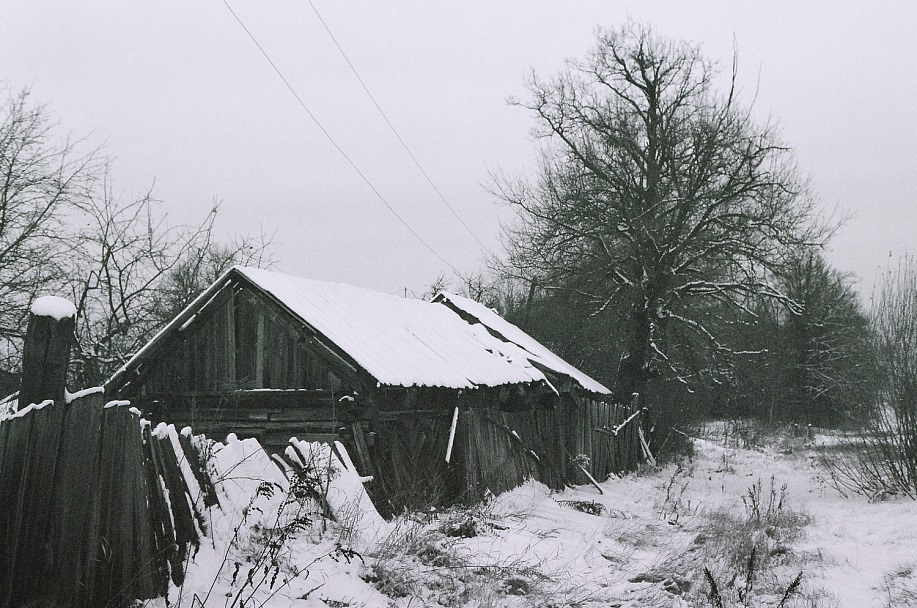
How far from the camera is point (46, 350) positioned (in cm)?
393

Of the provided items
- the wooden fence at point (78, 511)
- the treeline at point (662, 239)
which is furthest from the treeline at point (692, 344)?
the wooden fence at point (78, 511)

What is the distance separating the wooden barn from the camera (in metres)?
10.7

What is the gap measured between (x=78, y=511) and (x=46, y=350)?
0.82 m

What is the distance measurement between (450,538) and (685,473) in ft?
43.4

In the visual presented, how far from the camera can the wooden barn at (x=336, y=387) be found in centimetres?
1066

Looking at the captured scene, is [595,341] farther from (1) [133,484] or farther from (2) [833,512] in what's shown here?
(1) [133,484]

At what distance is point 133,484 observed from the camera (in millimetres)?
4238

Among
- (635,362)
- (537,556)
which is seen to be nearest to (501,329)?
(635,362)

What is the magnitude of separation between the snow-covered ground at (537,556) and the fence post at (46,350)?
127 cm

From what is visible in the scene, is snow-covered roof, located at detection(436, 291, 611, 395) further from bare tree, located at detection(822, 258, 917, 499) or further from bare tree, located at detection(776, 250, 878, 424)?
bare tree, located at detection(776, 250, 878, 424)

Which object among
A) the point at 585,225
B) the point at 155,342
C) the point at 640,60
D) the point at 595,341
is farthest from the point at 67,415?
the point at 640,60

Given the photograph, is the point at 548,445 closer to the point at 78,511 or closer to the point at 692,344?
the point at 692,344

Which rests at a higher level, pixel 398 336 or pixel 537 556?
pixel 398 336

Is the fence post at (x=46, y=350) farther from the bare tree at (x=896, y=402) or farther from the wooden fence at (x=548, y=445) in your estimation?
the bare tree at (x=896, y=402)
